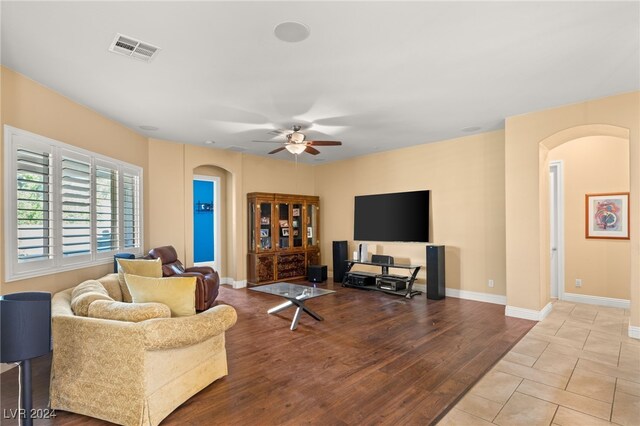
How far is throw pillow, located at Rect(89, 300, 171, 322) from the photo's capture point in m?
2.30

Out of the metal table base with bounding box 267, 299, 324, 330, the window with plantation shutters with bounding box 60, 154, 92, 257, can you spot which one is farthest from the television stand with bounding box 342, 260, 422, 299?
the window with plantation shutters with bounding box 60, 154, 92, 257

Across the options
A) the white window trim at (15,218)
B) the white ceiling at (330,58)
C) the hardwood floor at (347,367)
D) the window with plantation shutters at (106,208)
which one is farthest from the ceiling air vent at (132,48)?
the hardwood floor at (347,367)

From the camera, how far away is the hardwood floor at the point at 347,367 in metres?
2.38

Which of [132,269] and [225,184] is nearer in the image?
[132,269]

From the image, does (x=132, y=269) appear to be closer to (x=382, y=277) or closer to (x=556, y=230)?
(x=382, y=277)

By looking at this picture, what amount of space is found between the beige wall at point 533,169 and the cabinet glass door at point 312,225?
14.4 feet

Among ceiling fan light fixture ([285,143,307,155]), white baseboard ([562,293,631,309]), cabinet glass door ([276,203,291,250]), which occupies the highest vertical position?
ceiling fan light fixture ([285,143,307,155])

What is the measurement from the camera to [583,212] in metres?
5.32

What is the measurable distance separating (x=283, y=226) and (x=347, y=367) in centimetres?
468

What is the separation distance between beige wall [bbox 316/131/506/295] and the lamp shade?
5621mm

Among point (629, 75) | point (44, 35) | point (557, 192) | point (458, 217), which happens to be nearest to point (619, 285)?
point (557, 192)

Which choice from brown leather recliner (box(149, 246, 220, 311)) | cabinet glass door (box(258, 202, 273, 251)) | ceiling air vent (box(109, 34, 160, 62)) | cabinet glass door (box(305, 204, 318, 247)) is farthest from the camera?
cabinet glass door (box(305, 204, 318, 247))

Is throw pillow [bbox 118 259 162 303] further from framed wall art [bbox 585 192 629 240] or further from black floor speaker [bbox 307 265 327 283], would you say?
framed wall art [bbox 585 192 629 240]

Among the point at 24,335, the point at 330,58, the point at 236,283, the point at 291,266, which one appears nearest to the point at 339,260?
the point at 291,266
